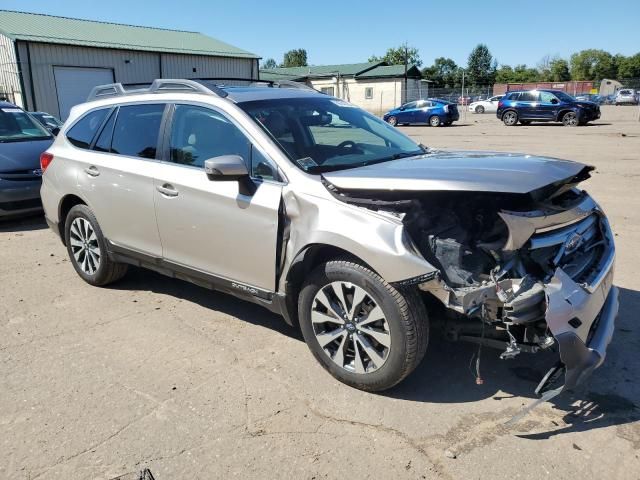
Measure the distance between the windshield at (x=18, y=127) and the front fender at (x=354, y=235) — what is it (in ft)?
23.5

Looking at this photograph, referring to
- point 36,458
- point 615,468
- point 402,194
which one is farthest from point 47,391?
point 615,468

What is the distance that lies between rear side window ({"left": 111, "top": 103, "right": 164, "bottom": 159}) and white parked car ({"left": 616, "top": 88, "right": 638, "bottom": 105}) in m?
58.0

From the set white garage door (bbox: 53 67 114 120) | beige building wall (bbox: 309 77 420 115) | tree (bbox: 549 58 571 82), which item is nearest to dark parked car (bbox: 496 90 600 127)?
white garage door (bbox: 53 67 114 120)

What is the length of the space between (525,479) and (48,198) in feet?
16.4

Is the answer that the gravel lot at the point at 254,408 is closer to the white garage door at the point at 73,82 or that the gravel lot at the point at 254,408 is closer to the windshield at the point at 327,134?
the windshield at the point at 327,134

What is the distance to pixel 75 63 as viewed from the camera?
28344 millimetres

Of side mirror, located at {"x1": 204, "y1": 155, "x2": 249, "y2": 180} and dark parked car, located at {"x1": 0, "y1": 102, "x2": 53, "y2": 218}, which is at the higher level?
side mirror, located at {"x1": 204, "y1": 155, "x2": 249, "y2": 180}

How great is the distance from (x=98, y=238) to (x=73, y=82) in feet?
88.3

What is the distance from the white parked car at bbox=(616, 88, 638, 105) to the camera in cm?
5172

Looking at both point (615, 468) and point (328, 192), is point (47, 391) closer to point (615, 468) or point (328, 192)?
point (328, 192)

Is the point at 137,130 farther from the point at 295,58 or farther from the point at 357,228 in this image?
the point at 295,58

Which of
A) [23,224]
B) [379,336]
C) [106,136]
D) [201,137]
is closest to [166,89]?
[201,137]

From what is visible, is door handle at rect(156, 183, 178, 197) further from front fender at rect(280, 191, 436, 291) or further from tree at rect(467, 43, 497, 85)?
tree at rect(467, 43, 497, 85)

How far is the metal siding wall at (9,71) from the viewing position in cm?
2588
